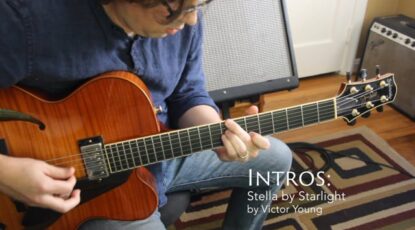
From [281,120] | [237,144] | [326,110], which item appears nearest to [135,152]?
[237,144]

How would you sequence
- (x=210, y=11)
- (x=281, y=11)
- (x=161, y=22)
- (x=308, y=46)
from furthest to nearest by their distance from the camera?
(x=308, y=46) < (x=281, y=11) < (x=210, y=11) < (x=161, y=22)

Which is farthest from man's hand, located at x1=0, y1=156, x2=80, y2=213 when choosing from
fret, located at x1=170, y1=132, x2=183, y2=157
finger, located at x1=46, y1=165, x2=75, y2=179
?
fret, located at x1=170, y1=132, x2=183, y2=157

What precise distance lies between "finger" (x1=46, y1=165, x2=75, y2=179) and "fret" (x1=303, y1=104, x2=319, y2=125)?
0.54 m

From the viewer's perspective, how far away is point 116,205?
33.5 inches

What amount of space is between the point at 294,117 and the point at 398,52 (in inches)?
52.4

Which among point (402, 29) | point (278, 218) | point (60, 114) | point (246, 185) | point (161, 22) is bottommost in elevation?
point (278, 218)

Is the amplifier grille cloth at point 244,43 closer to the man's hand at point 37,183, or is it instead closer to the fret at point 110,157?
the fret at point 110,157

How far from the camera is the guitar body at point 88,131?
771mm

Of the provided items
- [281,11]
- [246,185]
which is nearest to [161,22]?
[246,185]

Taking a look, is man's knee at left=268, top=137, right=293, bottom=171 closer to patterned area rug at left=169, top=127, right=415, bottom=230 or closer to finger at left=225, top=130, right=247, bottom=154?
finger at left=225, top=130, right=247, bottom=154

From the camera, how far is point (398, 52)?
6.43 ft

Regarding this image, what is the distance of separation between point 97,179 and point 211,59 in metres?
0.66

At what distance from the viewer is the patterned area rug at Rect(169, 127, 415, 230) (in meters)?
1.43

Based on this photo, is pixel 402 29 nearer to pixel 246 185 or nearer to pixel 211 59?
pixel 211 59
